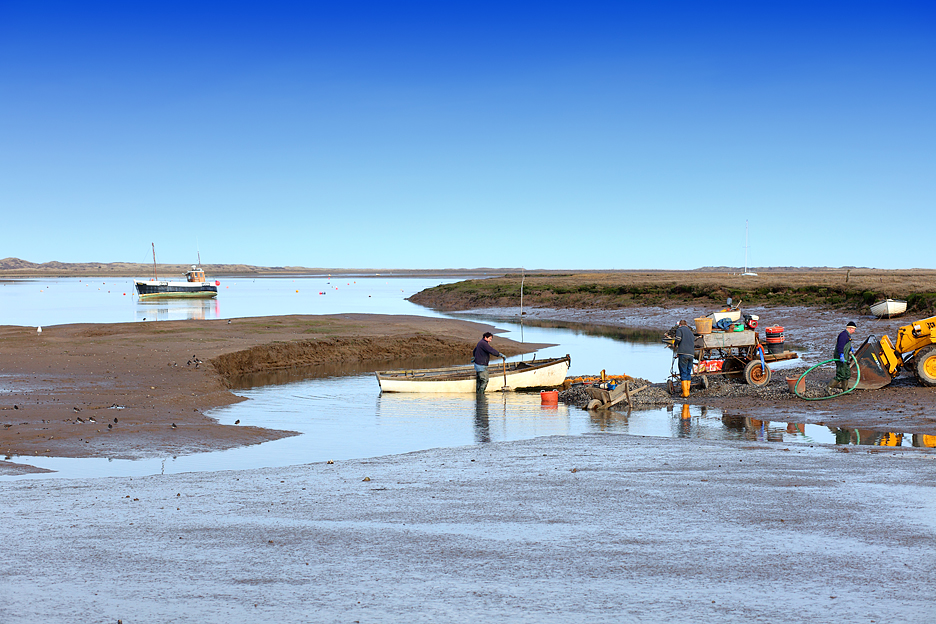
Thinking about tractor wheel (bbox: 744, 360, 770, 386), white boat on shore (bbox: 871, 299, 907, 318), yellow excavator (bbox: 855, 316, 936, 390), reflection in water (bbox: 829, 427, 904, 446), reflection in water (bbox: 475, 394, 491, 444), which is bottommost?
reflection in water (bbox: 475, 394, 491, 444)

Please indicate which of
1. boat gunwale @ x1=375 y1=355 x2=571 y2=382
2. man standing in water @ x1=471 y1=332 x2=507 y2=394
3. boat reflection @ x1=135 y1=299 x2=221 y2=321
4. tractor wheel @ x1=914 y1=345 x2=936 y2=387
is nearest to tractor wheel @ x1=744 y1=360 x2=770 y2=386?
tractor wheel @ x1=914 y1=345 x2=936 y2=387

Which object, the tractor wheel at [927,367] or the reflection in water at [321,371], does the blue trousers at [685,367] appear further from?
the reflection in water at [321,371]

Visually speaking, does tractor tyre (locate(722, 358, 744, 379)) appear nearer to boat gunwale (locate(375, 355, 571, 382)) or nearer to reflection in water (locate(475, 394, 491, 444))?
boat gunwale (locate(375, 355, 571, 382))

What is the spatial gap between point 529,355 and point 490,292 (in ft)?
169

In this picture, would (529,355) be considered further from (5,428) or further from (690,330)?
(5,428)

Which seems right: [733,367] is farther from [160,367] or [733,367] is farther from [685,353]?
[160,367]

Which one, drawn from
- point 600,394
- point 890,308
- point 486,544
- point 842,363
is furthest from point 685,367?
point 890,308

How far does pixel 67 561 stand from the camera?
28.5ft

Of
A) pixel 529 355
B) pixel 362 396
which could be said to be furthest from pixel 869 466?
pixel 529 355

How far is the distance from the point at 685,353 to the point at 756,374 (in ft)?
8.56

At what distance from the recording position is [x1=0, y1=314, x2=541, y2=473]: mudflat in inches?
691

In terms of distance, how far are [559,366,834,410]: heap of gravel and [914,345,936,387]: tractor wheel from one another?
8.28ft

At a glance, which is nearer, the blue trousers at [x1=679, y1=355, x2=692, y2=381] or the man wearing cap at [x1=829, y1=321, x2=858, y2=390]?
the man wearing cap at [x1=829, y1=321, x2=858, y2=390]

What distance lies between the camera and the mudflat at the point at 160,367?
1755cm
